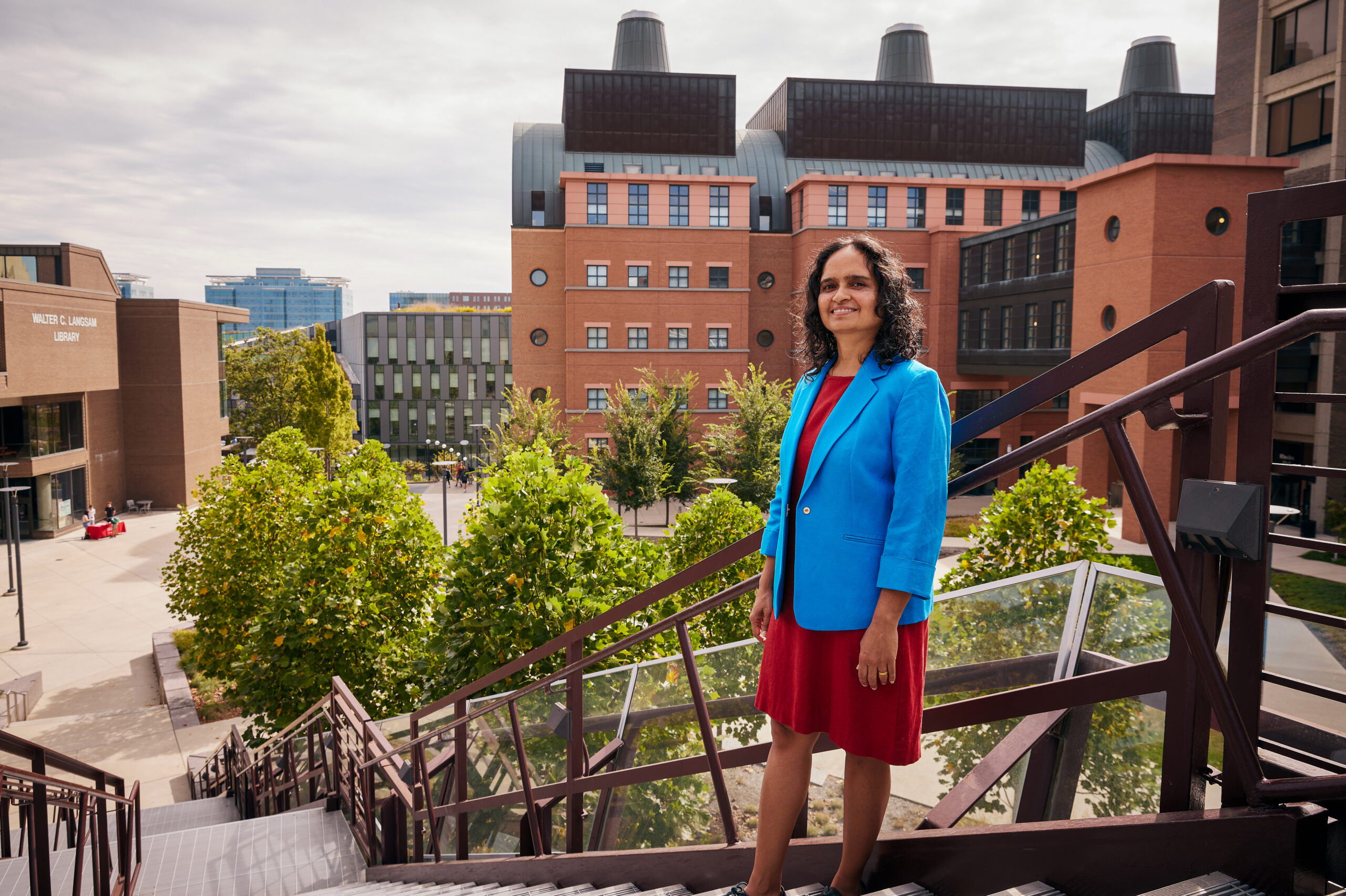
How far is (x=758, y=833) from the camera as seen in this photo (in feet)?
8.25

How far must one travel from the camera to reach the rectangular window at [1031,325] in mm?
29795

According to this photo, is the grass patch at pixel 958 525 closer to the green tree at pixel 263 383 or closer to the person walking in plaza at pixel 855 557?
the person walking in plaza at pixel 855 557

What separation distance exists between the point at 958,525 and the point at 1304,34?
717 inches

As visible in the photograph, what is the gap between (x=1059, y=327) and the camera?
1118 inches

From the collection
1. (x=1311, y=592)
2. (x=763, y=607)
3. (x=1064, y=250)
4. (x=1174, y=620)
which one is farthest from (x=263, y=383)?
(x=1174, y=620)

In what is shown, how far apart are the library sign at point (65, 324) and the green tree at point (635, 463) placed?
867 inches

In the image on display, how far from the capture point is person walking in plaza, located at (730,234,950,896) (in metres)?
2.14

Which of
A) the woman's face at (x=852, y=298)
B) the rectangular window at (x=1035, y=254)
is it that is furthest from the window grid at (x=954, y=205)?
the woman's face at (x=852, y=298)

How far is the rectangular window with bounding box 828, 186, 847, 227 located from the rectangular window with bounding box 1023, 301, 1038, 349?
10086mm

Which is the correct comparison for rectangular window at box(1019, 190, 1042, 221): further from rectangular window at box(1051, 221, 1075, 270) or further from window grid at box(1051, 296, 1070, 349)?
window grid at box(1051, 296, 1070, 349)

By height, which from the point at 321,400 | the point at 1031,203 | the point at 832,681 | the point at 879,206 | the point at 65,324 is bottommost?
the point at 321,400

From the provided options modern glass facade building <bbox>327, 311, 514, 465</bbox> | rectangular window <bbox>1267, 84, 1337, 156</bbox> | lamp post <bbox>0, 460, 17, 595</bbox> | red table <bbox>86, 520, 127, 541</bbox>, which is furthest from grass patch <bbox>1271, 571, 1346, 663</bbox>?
modern glass facade building <bbox>327, 311, 514, 465</bbox>

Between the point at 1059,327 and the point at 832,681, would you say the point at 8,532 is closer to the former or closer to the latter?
the point at 832,681

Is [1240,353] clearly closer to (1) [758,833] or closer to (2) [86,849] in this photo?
(1) [758,833]
